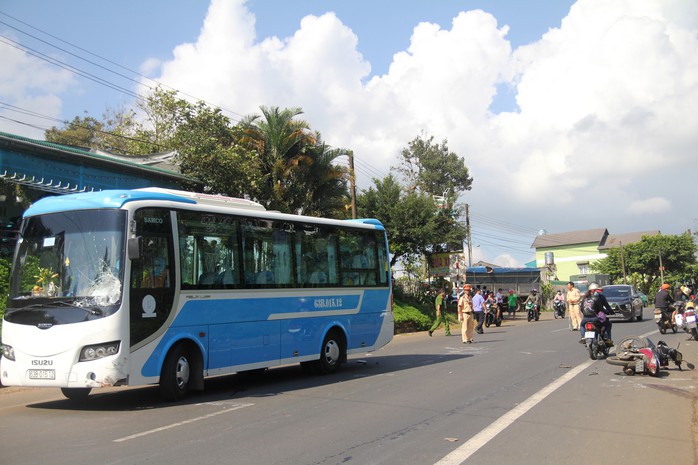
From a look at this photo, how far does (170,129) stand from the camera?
1156 inches

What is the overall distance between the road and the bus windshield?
1.70 metres

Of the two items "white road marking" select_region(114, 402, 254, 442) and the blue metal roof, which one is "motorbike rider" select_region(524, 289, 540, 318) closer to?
"white road marking" select_region(114, 402, 254, 442)

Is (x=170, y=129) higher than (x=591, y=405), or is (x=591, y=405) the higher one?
(x=170, y=129)

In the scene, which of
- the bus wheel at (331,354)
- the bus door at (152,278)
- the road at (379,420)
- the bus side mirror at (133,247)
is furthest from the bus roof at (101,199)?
the bus wheel at (331,354)

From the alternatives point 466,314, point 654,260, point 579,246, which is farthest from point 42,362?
point 579,246

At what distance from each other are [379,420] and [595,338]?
8.13 m

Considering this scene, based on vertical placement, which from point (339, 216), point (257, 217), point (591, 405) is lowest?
point (591, 405)

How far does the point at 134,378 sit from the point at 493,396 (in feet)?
18.3

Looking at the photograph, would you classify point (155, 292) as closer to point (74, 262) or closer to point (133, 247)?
point (133, 247)

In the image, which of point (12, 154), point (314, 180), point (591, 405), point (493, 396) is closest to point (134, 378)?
point (493, 396)

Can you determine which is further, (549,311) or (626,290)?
(549,311)

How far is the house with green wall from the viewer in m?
89.2

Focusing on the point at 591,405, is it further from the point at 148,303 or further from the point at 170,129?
the point at 170,129

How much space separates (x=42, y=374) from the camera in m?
8.74
